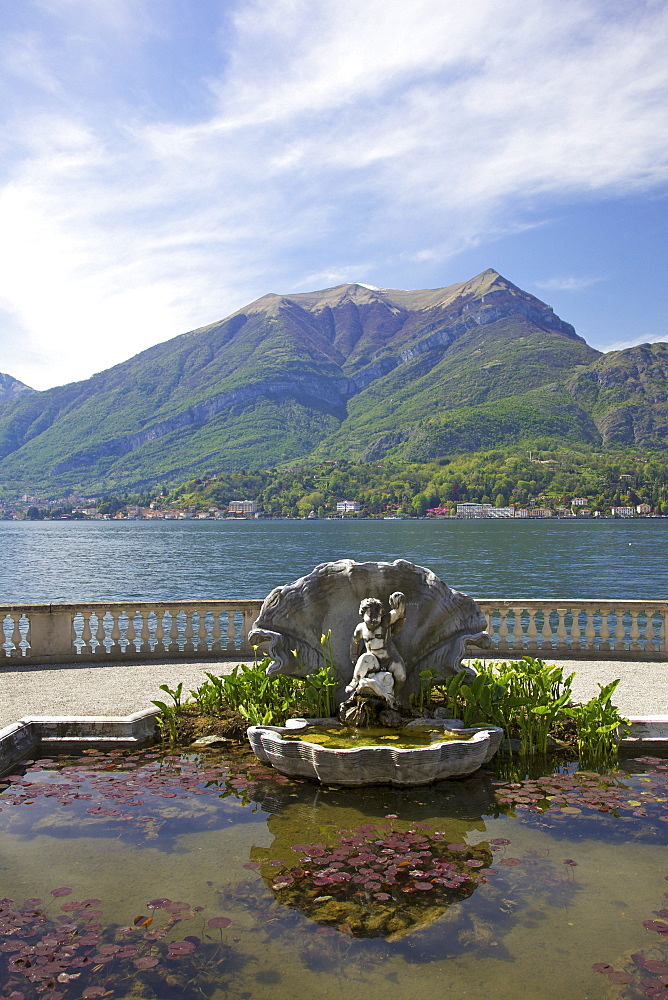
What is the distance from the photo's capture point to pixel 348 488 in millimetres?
185375

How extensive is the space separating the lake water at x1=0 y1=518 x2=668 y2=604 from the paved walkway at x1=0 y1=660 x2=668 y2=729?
91.4 ft

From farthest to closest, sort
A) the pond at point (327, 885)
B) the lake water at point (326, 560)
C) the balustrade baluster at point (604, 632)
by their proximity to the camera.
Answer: the lake water at point (326, 560) < the balustrade baluster at point (604, 632) < the pond at point (327, 885)

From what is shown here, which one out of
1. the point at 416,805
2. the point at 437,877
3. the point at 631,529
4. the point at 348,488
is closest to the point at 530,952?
the point at 437,877

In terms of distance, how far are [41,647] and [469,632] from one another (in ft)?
26.9

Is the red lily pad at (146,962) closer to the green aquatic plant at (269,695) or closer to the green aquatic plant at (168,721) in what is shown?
the green aquatic plant at (269,695)

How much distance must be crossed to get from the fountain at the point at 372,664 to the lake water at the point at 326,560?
31895 mm

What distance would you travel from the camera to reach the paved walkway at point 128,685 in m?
10.1

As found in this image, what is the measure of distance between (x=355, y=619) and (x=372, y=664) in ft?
2.49

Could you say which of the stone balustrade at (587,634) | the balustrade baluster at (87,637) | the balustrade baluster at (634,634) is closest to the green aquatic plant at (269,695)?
the balustrade baluster at (87,637)

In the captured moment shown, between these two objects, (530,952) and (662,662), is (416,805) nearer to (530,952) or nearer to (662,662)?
(530,952)

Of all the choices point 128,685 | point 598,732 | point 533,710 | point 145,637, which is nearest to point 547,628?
point 598,732

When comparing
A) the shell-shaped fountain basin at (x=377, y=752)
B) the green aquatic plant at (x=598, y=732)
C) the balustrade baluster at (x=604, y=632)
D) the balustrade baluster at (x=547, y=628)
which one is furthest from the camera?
the balustrade baluster at (x=604, y=632)

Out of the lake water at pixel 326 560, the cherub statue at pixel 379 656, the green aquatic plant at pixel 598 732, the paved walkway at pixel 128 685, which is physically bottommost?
the lake water at pixel 326 560

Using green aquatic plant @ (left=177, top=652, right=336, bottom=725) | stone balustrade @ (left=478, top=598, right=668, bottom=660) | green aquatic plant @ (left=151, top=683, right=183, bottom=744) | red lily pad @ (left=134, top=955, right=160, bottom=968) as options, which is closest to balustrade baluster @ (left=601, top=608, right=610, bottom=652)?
stone balustrade @ (left=478, top=598, right=668, bottom=660)
